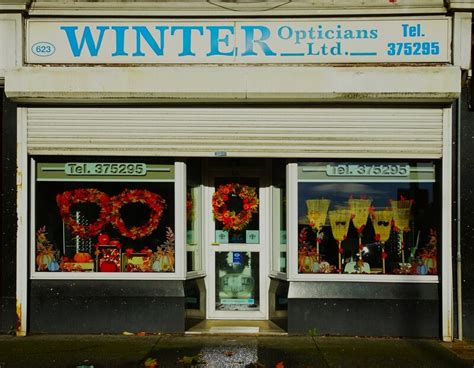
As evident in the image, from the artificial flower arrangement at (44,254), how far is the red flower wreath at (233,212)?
90.6 inches

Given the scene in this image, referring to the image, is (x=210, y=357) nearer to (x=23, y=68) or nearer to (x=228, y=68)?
(x=228, y=68)

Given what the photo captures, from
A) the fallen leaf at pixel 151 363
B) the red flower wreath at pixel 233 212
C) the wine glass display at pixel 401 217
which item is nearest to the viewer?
the fallen leaf at pixel 151 363

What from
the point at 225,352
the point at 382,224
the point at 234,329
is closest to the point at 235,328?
the point at 234,329

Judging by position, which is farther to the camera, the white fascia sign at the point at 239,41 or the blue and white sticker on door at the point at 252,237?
the blue and white sticker on door at the point at 252,237

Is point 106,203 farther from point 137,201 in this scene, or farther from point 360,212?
point 360,212

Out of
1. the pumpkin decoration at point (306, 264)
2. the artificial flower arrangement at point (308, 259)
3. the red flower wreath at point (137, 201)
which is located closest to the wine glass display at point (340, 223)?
the artificial flower arrangement at point (308, 259)

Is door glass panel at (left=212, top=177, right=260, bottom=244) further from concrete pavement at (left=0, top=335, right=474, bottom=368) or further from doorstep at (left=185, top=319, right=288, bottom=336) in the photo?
concrete pavement at (left=0, top=335, right=474, bottom=368)

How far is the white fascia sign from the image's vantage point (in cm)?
856

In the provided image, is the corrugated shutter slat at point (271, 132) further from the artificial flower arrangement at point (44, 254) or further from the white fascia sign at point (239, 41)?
the artificial flower arrangement at point (44, 254)

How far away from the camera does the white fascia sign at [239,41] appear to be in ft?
28.1

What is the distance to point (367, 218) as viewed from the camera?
897cm

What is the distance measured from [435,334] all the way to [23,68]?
20.3ft

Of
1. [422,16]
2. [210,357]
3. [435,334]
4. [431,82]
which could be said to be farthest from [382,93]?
[210,357]

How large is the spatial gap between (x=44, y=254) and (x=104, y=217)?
924mm
